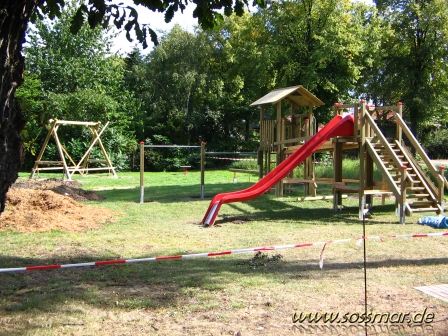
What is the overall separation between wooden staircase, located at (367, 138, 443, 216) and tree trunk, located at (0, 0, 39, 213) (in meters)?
8.26

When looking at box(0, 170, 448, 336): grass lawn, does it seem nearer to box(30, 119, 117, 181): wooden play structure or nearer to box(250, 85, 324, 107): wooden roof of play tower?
box(250, 85, 324, 107): wooden roof of play tower

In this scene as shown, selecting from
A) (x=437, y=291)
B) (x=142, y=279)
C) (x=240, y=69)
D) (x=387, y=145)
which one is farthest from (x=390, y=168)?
(x=240, y=69)

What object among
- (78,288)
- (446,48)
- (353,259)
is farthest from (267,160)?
(446,48)

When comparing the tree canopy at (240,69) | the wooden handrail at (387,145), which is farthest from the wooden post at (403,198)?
the tree canopy at (240,69)

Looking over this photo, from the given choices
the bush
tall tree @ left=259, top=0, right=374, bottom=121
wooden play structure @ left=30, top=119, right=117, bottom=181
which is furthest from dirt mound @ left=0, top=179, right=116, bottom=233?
the bush

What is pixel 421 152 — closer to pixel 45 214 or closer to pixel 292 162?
pixel 292 162

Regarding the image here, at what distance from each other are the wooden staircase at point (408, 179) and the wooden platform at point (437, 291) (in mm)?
5022

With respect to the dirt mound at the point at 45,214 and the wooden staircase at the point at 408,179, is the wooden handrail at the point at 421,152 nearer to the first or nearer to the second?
the wooden staircase at the point at 408,179

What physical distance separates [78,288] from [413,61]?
34727mm

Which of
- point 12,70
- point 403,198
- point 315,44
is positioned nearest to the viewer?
point 12,70

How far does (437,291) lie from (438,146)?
137ft

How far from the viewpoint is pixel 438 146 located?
43312mm

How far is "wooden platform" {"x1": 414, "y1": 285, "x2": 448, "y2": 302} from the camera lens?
4.88 metres

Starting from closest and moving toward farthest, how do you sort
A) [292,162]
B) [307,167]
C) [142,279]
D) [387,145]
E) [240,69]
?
[142,279] → [387,145] → [292,162] → [307,167] → [240,69]
